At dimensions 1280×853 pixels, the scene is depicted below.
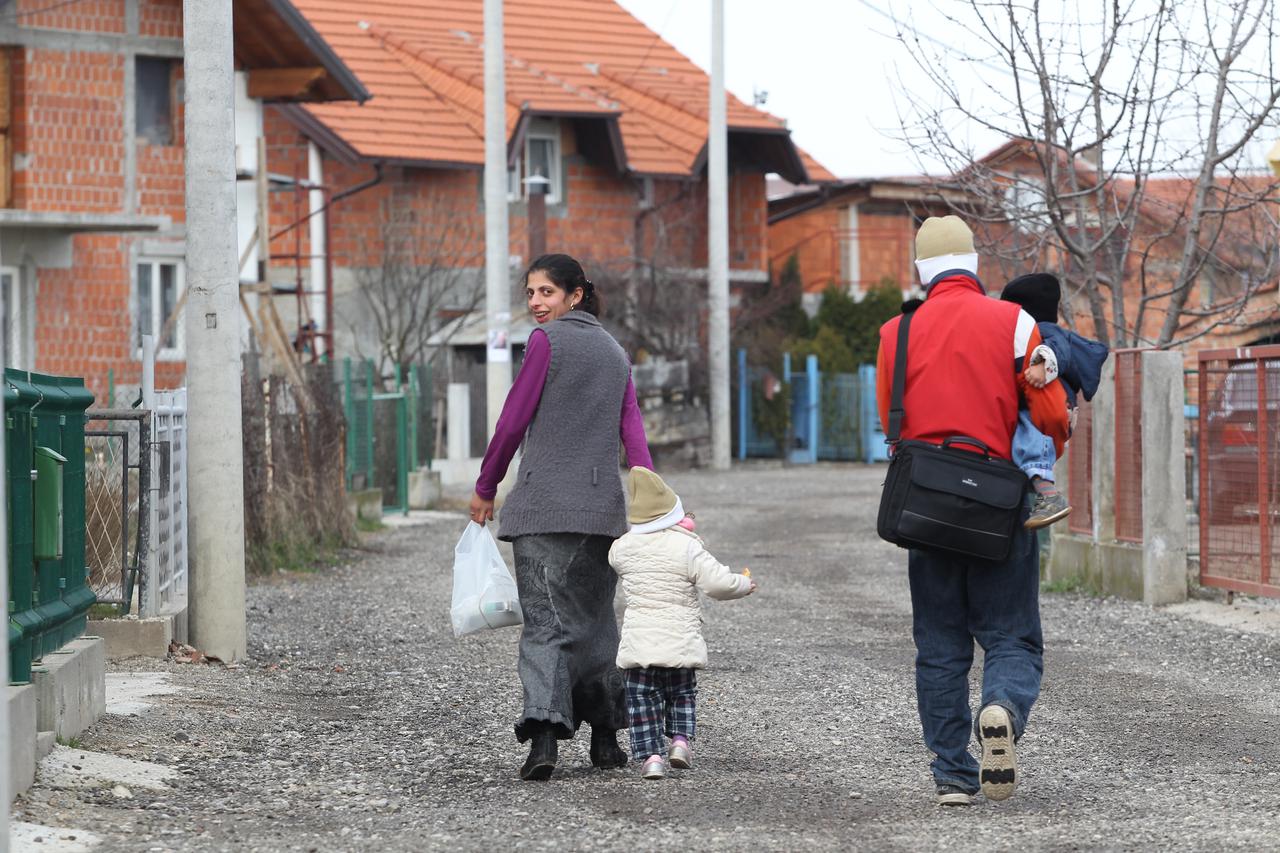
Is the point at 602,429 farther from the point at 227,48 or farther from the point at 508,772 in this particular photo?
the point at 227,48

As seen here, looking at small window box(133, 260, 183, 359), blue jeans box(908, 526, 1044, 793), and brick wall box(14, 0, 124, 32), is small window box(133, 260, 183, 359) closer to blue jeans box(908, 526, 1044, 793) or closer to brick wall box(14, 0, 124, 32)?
brick wall box(14, 0, 124, 32)

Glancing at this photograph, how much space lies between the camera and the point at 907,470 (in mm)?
6539

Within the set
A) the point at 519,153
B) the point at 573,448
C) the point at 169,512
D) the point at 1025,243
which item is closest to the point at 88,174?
the point at 1025,243

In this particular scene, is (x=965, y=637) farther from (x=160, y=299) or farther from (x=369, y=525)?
(x=160, y=299)

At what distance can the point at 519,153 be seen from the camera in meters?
38.0

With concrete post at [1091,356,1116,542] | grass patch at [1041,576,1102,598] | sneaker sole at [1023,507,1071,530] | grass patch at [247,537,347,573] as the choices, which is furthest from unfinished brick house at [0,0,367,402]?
sneaker sole at [1023,507,1071,530]

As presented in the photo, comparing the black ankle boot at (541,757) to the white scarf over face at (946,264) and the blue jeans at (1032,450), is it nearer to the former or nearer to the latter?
the blue jeans at (1032,450)

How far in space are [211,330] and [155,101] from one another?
50.5ft

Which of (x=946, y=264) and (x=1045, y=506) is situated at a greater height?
(x=946, y=264)

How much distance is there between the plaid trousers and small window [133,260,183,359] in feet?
62.3

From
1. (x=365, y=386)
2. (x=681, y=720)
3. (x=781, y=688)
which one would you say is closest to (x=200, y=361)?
(x=781, y=688)

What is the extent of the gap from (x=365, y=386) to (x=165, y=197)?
4384 millimetres

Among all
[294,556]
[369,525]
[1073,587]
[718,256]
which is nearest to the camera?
[1073,587]

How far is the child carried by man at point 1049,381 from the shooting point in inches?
254
